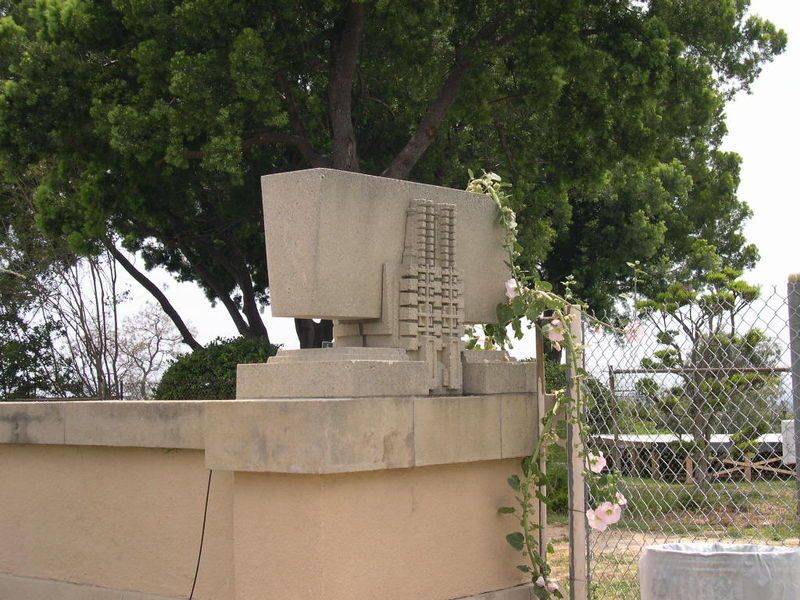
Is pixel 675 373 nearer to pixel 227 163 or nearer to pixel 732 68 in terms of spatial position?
pixel 227 163

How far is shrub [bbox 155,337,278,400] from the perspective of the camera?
567 inches

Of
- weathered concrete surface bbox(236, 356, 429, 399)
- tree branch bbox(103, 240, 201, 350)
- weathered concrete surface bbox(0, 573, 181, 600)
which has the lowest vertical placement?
weathered concrete surface bbox(0, 573, 181, 600)

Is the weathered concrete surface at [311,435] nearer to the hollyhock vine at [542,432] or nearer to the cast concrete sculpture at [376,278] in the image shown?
the cast concrete sculpture at [376,278]

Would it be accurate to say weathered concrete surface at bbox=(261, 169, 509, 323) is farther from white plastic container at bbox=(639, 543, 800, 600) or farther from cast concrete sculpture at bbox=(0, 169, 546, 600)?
white plastic container at bbox=(639, 543, 800, 600)

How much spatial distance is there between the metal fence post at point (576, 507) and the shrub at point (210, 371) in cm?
942

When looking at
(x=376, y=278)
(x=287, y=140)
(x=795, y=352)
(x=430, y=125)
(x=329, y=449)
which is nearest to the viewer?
(x=795, y=352)

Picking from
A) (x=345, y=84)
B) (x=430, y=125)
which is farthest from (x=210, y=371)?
(x=430, y=125)

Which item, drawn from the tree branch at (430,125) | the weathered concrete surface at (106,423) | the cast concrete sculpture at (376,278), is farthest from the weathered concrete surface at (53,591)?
the tree branch at (430,125)

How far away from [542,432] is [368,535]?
1293 millimetres

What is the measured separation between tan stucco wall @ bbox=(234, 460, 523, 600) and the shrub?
931cm

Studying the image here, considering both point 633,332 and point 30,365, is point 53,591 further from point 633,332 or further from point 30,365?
point 30,365

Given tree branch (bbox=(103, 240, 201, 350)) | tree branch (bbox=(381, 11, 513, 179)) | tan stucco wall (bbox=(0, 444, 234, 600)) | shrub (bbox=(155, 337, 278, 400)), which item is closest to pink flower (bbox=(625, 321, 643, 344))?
tan stucco wall (bbox=(0, 444, 234, 600))

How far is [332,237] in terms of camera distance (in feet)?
15.8

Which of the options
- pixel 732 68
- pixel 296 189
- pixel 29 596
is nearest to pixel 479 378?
pixel 296 189
